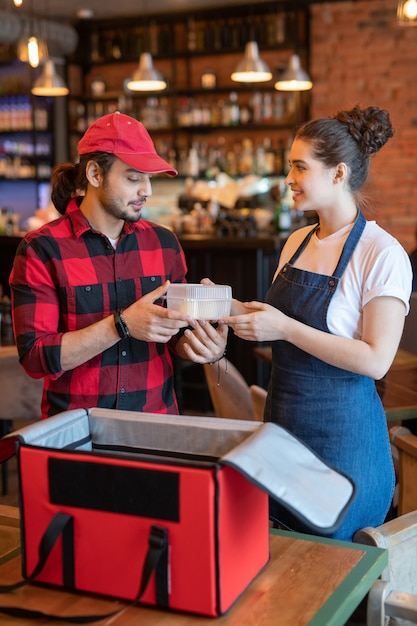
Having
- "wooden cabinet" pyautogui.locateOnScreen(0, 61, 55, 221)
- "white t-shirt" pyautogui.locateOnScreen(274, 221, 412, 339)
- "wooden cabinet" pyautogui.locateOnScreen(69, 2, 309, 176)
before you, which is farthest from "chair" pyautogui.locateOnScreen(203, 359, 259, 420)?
"wooden cabinet" pyautogui.locateOnScreen(0, 61, 55, 221)

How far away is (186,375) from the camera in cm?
615

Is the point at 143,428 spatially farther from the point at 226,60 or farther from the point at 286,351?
the point at 226,60

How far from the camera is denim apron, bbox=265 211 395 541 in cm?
196

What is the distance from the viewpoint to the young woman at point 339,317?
1.84 meters

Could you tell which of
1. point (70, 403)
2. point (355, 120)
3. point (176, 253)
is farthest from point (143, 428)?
point (355, 120)

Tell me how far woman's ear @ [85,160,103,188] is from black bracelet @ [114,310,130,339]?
15.3 inches

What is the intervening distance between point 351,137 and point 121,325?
761 mm

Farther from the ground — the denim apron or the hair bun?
the hair bun

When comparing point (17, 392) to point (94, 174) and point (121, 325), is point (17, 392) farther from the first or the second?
point (121, 325)

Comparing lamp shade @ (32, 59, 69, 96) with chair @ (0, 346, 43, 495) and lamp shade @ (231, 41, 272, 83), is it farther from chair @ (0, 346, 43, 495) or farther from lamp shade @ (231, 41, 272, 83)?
chair @ (0, 346, 43, 495)

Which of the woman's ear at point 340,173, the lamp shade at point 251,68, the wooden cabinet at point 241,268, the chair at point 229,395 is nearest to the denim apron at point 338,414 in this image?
the woman's ear at point 340,173

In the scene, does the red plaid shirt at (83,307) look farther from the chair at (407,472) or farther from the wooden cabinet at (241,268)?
the wooden cabinet at (241,268)

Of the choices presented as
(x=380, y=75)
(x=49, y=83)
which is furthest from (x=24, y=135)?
(x=380, y=75)

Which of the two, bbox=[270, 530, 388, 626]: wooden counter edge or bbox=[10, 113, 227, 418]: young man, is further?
bbox=[10, 113, 227, 418]: young man
